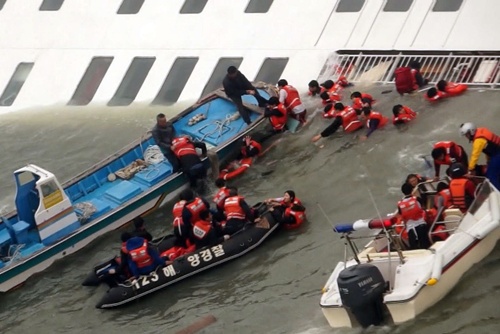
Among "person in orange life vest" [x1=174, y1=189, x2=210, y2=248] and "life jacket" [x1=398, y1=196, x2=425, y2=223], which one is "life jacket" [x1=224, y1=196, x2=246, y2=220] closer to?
"person in orange life vest" [x1=174, y1=189, x2=210, y2=248]

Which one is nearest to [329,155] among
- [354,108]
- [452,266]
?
[354,108]

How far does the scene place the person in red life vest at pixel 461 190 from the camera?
1149 cm

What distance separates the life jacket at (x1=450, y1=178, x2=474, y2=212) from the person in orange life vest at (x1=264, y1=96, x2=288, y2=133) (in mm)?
5104

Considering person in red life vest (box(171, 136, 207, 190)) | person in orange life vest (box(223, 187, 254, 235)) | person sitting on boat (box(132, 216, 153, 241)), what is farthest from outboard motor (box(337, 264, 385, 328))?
person in red life vest (box(171, 136, 207, 190))

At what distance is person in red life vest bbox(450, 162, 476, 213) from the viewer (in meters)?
11.5

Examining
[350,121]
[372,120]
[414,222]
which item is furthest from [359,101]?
[414,222]

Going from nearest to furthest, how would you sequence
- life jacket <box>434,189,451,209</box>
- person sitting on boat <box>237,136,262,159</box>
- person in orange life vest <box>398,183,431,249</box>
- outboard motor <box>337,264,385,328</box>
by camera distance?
1. outboard motor <box>337,264,385,328</box>
2. person in orange life vest <box>398,183,431,249</box>
3. life jacket <box>434,189,451,209</box>
4. person sitting on boat <box>237,136,262,159</box>

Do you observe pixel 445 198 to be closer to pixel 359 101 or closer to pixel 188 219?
pixel 188 219

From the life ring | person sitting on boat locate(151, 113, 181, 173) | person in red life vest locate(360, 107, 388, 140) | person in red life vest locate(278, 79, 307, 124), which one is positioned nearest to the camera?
person in red life vest locate(360, 107, 388, 140)

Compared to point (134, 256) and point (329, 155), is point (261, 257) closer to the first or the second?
point (134, 256)

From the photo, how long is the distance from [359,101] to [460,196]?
14.9 feet

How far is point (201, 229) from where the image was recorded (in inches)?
532

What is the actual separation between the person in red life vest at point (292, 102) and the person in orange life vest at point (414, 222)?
514cm

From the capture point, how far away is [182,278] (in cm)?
1331
